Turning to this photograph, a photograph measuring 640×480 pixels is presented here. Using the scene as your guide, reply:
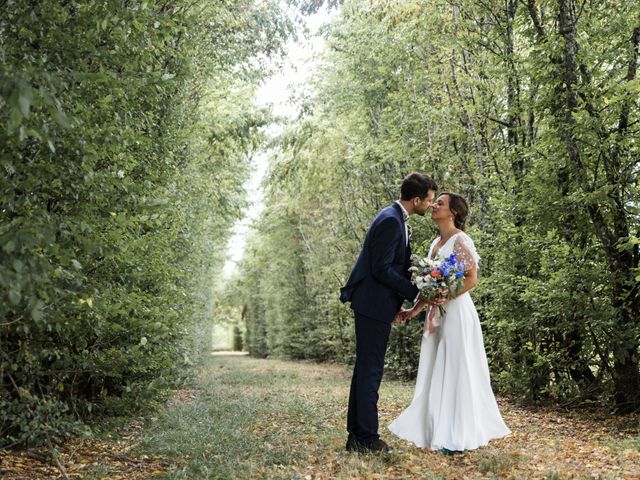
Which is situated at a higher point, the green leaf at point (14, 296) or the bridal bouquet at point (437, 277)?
the bridal bouquet at point (437, 277)

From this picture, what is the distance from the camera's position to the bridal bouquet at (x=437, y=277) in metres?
5.04

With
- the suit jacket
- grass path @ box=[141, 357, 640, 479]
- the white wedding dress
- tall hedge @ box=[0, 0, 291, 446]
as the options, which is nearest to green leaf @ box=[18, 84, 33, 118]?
tall hedge @ box=[0, 0, 291, 446]

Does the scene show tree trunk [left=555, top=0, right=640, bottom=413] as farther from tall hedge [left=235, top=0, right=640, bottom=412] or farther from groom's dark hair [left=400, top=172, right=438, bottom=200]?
groom's dark hair [left=400, top=172, right=438, bottom=200]

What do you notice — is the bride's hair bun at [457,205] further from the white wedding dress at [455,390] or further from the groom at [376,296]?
the groom at [376,296]

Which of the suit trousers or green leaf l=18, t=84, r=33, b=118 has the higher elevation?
green leaf l=18, t=84, r=33, b=118

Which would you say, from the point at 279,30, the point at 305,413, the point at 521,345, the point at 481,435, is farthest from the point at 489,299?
the point at 279,30

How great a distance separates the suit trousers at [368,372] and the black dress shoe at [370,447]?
3 centimetres

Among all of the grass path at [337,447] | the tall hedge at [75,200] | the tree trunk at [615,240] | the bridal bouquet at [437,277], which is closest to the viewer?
the tall hedge at [75,200]

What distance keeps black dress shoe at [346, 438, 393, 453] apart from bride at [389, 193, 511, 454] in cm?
27

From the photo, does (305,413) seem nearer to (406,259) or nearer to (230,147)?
(406,259)

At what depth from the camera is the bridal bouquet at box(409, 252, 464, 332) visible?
504 centimetres

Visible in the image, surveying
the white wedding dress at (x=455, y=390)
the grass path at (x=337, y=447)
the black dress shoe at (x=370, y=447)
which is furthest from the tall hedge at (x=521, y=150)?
the black dress shoe at (x=370, y=447)

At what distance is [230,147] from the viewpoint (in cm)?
1512

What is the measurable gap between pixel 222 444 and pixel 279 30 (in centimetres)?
950
